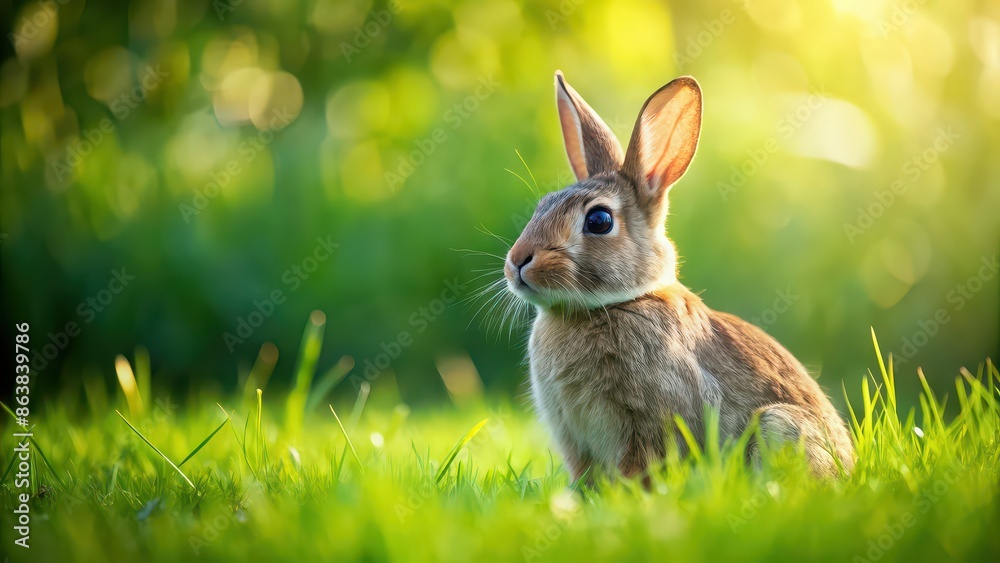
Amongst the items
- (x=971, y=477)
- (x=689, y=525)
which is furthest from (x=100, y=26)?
(x=971, y=477)

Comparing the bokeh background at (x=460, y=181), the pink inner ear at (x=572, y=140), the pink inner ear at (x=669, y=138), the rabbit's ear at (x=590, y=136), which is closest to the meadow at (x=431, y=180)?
the bokeh background at (x=460, y=181)

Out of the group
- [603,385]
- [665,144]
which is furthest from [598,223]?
[603,385]

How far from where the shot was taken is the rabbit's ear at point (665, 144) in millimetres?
3207

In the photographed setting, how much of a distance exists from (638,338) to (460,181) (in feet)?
11.3

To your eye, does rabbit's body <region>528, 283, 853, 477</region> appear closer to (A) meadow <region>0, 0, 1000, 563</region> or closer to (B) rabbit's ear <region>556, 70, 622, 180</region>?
(B) rabbit's ear <region>556, 70, 622, 180</region>

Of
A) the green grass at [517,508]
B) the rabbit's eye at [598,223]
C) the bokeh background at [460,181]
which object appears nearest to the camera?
the green grass at [517,508]

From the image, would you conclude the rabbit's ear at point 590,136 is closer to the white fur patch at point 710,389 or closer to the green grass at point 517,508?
the white fur patch at point 710,389

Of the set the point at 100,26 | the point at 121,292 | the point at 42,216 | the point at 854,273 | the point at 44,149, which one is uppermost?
the point at 100,26

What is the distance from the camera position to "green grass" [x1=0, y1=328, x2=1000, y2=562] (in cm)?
190

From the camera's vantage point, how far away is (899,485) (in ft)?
7.95

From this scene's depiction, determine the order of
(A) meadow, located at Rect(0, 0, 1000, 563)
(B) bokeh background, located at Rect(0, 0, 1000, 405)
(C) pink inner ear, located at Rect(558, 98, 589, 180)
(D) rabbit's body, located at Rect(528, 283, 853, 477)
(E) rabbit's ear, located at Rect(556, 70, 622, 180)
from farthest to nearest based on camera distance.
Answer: (B) bokeh background, located at Rect(0, 0, 1000, 405) < (A) meadow, located at Rect(0, 0, 1000, 563) < (C) pink inner ear, located at Rect(558, 98, 589, 180) < (E) rabbit's ear, located at Rect(556, 70, 622, 180) < (D) rabbit's body, located at Rect(528, 283, 853, 477)

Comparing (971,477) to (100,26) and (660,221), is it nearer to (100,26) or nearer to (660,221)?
(660,221)

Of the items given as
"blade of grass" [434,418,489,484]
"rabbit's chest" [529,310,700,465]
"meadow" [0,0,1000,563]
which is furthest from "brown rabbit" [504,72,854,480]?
"meadow" [0,0,1000,563]

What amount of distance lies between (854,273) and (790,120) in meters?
1.25
